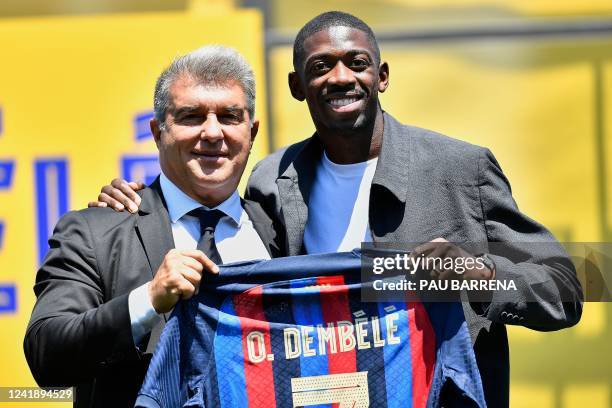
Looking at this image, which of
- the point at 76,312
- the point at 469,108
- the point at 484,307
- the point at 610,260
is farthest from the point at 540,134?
the point at 76,312

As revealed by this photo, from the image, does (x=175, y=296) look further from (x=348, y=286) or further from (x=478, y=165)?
(x=478, y=165)

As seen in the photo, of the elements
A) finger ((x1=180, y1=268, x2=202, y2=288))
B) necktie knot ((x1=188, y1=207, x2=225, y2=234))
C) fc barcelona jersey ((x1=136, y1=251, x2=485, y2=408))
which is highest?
necktie knot ((x1=188, y1=207, x2=225, y2=234))

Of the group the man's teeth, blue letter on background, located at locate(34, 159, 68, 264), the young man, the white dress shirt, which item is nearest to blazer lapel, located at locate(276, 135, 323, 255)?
the young man

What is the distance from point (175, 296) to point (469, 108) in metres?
2.47

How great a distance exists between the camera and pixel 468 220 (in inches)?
116

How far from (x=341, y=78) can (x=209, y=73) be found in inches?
16.2

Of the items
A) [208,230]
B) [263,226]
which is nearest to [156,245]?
[208,230]

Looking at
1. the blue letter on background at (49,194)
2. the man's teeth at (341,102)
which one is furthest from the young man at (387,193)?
the blue letter on background at (49,194)

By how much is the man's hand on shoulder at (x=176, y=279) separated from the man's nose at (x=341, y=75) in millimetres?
779

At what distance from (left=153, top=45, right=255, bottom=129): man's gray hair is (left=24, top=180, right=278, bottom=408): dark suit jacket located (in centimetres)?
28

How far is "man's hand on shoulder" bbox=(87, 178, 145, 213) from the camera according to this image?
2852 mm

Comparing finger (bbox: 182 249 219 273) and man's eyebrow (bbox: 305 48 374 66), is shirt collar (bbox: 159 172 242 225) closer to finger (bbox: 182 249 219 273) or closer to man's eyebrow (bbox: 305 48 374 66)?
finger (bbox: 182 249 219 273)

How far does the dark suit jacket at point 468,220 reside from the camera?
283cm

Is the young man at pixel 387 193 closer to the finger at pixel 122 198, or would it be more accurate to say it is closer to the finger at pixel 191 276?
the finger at pixel 122 198
